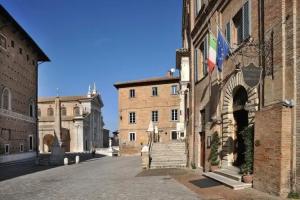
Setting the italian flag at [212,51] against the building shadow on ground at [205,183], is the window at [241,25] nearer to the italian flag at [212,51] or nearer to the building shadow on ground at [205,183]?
the italian flag at [212,51]

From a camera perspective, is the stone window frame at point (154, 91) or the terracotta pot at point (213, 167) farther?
the stone window frame at point (154, 91)

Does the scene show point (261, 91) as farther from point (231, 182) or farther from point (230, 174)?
point (230, 174)

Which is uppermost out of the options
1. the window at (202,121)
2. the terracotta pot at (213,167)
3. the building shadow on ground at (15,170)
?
the window at (202,121)

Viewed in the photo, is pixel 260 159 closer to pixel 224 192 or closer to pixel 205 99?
pixel 224 192

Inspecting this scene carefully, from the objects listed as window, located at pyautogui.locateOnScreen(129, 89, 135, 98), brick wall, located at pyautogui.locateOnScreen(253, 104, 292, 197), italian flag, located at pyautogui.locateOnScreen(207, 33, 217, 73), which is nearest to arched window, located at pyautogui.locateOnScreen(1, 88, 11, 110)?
window, located at pyautogui.locateOnScreen(129, 89, 135, 98)

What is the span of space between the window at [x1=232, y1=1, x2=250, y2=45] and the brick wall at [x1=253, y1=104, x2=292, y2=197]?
3672 mm

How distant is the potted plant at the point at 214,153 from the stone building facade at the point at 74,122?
54.6 meters

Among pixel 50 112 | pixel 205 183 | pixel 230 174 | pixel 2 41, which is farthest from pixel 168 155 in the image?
pixel 50 112

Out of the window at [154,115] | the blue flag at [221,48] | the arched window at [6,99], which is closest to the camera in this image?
the blue flag at [221,48]

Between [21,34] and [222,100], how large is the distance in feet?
89.7

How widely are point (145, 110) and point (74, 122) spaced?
2536 centimetres

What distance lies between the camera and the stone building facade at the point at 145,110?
53.3m

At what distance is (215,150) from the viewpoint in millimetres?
16594

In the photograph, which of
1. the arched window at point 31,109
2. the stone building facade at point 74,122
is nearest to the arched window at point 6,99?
the arched window at point 31,109
